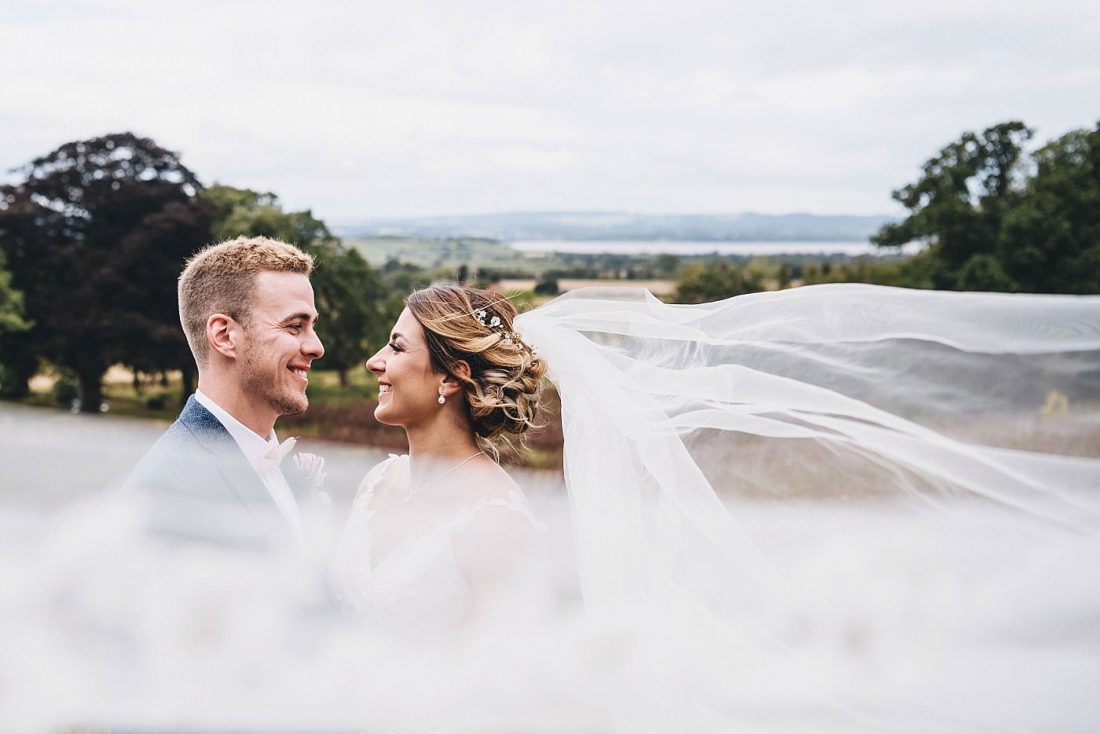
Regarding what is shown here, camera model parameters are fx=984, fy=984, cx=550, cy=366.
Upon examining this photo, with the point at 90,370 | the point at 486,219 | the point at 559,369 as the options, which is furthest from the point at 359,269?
the point at 559,369

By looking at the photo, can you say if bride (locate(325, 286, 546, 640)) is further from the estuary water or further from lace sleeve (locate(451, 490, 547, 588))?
the estuary water

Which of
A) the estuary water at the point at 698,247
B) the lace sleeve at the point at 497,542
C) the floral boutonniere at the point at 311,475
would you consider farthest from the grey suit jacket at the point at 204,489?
the estuary water at the point at 698,247

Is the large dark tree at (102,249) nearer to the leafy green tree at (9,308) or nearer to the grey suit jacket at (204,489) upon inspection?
the leafy green tree at (9,308)

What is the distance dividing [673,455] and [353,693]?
144 centimetres

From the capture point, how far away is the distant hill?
137 ft

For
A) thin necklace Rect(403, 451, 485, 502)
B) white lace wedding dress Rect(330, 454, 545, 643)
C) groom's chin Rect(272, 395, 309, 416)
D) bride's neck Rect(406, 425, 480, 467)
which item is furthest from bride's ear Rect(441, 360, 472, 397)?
groom's chin Rect(272, 395, 309, 416)

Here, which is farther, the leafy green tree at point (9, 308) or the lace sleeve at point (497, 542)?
the leafy green tree at point (9, 308)

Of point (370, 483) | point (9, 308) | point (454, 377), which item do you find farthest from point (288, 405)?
point (9, 308)

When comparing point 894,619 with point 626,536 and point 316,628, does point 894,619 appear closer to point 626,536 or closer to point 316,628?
point 626,536

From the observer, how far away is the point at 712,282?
3084 cm

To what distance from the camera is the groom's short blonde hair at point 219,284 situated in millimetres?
3641

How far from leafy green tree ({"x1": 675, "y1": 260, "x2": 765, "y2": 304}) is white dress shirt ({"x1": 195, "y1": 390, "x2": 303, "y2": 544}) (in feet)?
85.7

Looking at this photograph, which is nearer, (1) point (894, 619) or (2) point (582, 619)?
(1) point (894, 619)

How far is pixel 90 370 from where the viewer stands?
28.9 m
